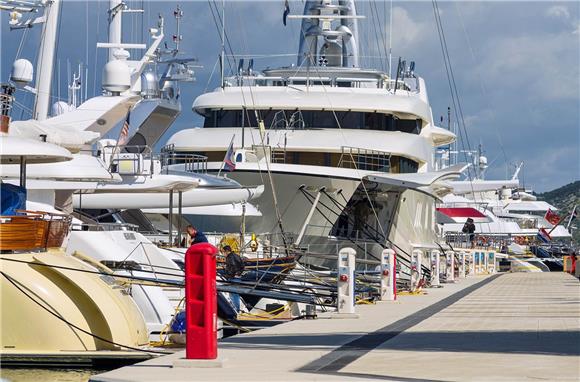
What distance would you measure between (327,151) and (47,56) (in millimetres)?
12358

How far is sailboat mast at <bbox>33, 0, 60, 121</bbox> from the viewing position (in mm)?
25266

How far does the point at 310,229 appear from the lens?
33750 mm

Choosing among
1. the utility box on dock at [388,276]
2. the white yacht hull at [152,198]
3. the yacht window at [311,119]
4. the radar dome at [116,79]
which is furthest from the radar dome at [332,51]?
the utility box on dock at [388,276]

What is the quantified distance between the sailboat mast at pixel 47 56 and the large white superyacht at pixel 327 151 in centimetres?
779

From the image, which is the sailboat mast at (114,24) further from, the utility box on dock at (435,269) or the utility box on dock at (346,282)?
the utility box on dock at (346,282)

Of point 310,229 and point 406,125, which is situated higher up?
point 406,125

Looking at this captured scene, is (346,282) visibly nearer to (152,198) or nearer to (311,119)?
(152,198)

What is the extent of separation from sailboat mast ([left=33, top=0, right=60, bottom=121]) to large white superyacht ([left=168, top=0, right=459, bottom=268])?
7.79 metres

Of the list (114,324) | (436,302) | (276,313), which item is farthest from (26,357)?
(436,302)

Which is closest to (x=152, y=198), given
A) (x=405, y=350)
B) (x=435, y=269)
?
(x=435, y=269)

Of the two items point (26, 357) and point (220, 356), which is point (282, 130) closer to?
point (26, 357)

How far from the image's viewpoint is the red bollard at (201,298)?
10.6 meters

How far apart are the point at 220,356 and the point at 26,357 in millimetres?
3591

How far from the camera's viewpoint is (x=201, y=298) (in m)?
10.7
